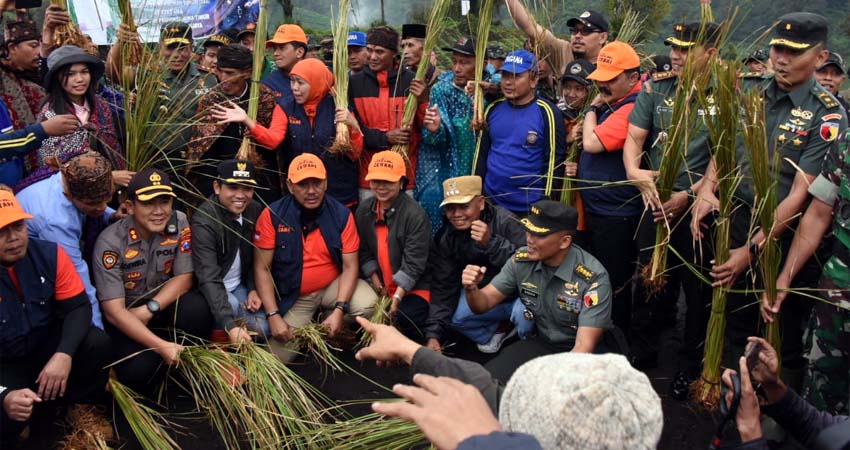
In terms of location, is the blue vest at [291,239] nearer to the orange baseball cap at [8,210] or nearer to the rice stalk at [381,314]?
the rice stalk at [381,314]

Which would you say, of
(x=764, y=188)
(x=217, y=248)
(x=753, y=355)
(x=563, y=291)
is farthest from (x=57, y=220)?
(x=764, y=188)

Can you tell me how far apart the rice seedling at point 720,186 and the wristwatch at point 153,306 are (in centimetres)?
290

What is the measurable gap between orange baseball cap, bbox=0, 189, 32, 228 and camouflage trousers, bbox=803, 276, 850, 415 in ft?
11.6

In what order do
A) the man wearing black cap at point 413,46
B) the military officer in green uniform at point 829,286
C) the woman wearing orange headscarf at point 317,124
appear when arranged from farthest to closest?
the man wearing black cap at point 413,46, the woman wearing orange headscarf at point 317,124, the military officer in green uniform at point 829,286

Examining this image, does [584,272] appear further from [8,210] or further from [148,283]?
[8,210]

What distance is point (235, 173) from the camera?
14.0ft

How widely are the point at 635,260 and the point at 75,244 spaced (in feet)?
10.4

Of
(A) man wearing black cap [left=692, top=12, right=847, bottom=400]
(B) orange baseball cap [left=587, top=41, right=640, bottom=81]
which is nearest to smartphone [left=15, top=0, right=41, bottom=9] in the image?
(B) orange baseball cap [left=587, top=41, right=640, bottom=81]

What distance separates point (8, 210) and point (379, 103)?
8.39ft

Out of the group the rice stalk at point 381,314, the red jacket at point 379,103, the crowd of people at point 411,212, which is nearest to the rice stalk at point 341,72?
the crowd of people at point 411,212

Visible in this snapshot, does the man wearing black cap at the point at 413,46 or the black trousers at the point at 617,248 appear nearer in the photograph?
the black trousers at the point at 617,248

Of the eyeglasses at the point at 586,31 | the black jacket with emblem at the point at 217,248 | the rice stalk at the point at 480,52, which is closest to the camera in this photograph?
the black jacket with emblem at the point at 217,248

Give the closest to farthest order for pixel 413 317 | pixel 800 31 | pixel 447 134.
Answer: pixel 800 31
pixel 413 317
pixel 447 134

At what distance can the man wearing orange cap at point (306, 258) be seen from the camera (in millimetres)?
4508
